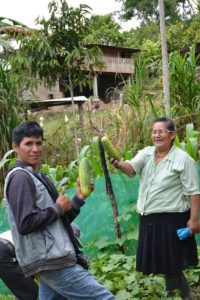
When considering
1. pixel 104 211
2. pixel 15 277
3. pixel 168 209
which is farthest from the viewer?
pixel 104 211

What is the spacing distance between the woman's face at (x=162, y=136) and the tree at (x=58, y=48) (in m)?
4.44

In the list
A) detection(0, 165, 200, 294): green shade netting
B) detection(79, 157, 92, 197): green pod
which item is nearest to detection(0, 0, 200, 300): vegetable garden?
detection(0, 165, 200, 294): green shade netting

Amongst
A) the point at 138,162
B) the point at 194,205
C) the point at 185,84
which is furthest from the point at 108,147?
the point at 185,84

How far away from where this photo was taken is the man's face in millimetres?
2754

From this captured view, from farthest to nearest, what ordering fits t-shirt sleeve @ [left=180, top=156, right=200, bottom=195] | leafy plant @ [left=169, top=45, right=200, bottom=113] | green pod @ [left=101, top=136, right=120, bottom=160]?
1. leafy plant @ [left=169, top=45, right=200, bottom=113]
2. t-shirt sleeve @ [left=180, top=156, right=200, bottom=195]
3. green pod @ [left=101, top=136, right=120, bottom=160]

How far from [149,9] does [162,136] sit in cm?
3146

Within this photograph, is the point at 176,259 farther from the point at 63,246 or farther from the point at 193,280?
the point at 63,246

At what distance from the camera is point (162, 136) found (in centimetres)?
374

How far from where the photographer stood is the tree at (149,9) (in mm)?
29503

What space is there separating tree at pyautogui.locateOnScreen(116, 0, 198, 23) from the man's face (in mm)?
26970

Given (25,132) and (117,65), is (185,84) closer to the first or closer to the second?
(25,132)

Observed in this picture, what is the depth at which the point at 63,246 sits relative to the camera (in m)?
2.60

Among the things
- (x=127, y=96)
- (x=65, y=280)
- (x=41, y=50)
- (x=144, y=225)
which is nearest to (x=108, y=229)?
(x=144, y=225)

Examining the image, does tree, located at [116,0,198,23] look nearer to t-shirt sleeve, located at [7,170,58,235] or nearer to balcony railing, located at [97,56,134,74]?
balcony railing, located at [97,56,134,74]
